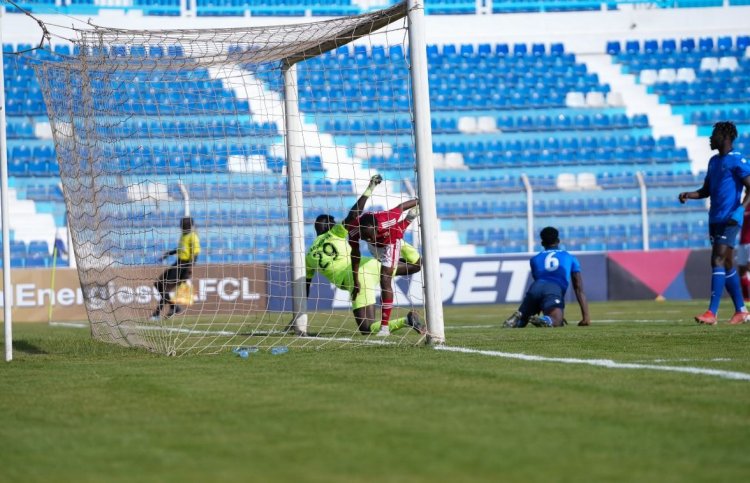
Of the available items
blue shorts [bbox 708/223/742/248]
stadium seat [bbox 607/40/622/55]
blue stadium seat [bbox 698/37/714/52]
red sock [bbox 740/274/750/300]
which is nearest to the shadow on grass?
blue shorts [bbox 708/223/742/248]

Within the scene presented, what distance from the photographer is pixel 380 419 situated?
4.16m

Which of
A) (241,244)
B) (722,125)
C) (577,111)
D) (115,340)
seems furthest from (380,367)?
(577,111)

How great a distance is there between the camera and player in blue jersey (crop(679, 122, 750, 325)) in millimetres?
10312

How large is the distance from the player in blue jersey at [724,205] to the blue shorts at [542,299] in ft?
5.36

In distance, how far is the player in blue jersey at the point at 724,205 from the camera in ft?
33.8

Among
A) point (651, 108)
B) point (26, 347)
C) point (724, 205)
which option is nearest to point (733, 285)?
point (724, 205)

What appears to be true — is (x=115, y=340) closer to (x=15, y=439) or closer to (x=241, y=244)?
(x=15, y=439)

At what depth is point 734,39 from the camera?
29203 mm

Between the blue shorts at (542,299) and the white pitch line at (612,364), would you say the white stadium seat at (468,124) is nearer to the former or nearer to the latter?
the blue shorts at (542,299)

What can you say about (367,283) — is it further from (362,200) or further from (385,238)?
(362,200)

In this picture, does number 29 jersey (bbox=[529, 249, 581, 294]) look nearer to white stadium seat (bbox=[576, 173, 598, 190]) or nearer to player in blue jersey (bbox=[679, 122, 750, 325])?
player in blue jersey (bbox=[679, 122, 750, 325])

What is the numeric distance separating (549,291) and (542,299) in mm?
114

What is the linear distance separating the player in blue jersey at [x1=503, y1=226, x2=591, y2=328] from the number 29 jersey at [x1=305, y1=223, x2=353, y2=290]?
5.96 ft

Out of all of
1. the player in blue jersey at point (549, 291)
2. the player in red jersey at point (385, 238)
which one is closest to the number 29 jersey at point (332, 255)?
the player in red jersey at point (385, 238)
